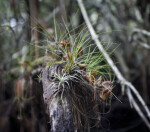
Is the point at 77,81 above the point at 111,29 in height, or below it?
below

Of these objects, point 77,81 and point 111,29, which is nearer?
point 77,81

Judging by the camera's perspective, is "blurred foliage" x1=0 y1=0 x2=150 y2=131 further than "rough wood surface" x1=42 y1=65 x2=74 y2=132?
Yes

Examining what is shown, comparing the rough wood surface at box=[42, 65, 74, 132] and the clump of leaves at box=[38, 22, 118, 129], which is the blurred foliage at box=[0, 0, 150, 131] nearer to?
the clump of leaves at box=[38, 22, 118, 129]

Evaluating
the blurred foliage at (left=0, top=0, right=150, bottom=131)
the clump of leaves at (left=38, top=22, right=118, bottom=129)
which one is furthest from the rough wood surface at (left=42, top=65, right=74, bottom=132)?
the blurred foliage at (left=0, top=0, right=150, bottom=131)

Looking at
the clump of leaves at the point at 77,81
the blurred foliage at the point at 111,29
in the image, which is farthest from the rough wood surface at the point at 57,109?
the blurred foliage at the point at 111,29

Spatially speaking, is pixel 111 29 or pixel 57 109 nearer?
pixel 57 109

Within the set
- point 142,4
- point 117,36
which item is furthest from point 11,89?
point 142,4

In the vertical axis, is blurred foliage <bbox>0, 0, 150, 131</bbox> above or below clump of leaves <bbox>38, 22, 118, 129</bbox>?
above

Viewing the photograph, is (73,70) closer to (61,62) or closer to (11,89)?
(61,62)

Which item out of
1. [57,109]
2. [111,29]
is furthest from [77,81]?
[111,29]

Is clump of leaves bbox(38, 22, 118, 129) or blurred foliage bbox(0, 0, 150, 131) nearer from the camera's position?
clump of leaves bbox(38, 22, 118, 129)

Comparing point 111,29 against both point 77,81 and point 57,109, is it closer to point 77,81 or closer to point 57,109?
point 77,81

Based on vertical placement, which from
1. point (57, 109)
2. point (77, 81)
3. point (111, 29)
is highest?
point (111, 29)
